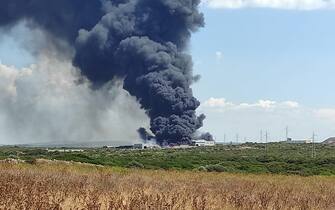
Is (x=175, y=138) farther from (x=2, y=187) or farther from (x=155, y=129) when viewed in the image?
(x=2, y=187)

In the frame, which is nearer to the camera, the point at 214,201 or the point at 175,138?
the point at 214,201

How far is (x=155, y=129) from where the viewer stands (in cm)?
12781

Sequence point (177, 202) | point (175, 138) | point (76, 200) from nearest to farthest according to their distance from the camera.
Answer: point (76, 200) → point (177, 202) → point (175, 138)

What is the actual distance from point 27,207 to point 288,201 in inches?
279

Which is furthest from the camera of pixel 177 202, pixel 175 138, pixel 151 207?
pixel 175 138

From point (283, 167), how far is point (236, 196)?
39026 millimetres

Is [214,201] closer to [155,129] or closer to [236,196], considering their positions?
[236,196]

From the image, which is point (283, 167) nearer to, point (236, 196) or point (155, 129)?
point (236, 196)

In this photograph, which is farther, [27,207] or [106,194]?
[106,194]

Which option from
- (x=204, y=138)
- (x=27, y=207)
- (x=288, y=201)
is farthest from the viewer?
(x=204, y=138)

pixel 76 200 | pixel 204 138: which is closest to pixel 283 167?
pixel 76 200

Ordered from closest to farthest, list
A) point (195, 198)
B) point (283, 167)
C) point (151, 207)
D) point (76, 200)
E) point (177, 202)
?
point (151, 207) < point (76, 200) < point (177, 202) < point (195, 198) < point (283, 167)

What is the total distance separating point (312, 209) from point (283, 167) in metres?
39.8

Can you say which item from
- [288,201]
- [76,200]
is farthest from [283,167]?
[76,200]
